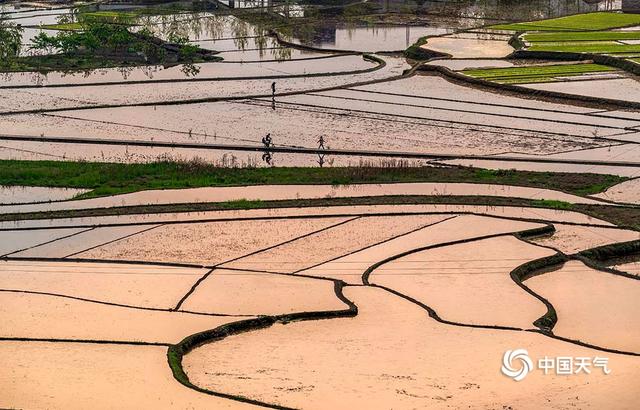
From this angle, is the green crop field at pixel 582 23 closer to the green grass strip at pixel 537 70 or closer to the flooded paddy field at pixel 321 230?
the flooded paddy field at pixel 321 230

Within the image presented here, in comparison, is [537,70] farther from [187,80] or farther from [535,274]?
[535,274]

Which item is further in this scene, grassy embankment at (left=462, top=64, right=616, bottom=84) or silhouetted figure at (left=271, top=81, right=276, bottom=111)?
grassy embankment at (left=462, top=64, right=616, bottom=84)

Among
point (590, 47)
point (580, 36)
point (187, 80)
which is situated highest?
point (580, 36)

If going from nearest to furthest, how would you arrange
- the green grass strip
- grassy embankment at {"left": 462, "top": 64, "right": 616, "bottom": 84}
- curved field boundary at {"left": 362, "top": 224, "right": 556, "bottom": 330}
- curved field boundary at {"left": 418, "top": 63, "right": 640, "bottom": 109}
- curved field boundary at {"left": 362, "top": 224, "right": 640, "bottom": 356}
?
1. curved field boundary at {"left": 362, "top": 224, "right": 640, "bottom": 356}
2. curved field boundary at {"left": 362, "top": 224, "right": 556, "bottom": 330}
3. curved field boundary at {"left": 418, "top": 63, "right": 640, "bottom": 109}
4. grassy embankment at {"left": 462, "top": 64, "right": 616, "bottom": 84}
5. the green grass strip

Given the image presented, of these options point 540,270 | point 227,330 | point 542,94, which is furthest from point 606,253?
point 542,94

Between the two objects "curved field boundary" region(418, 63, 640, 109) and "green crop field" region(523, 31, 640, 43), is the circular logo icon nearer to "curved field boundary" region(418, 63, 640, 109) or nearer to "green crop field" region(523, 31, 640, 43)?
"curved field boundary" region(418, 63, 640, 109)

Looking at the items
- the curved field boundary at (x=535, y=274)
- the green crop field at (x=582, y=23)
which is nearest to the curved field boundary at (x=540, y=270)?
the curved field boundary at (x=535, y=274)

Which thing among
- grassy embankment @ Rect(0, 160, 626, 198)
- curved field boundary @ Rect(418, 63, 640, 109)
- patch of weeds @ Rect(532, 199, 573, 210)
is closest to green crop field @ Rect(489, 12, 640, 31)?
curved field boundary @ Rect(418, 63, 640, 109)
